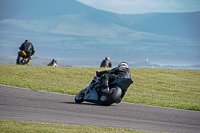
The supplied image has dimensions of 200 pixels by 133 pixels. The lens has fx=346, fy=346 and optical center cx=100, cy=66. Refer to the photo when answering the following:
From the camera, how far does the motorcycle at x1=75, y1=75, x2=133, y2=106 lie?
38.1 ft

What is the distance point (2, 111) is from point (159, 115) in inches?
183

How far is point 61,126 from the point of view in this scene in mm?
7676

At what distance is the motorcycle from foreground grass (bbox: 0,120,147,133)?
3.78 meters

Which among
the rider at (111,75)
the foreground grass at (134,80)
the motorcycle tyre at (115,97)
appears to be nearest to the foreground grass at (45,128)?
the motorcycle tyre at (115,97)

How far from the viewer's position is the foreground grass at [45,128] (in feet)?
23.0

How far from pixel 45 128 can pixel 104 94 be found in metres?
4.73

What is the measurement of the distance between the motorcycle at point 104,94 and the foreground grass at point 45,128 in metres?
3.78

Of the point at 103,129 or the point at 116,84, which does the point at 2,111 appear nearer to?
the point at 103,129

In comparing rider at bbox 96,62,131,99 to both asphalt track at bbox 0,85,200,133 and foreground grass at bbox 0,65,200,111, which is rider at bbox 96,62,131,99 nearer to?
asphalt track at bbox 0,85,200,133

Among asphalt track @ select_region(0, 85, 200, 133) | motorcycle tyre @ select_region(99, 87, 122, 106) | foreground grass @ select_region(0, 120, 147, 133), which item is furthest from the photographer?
motorcycle tyre @ select_region(99, 87, 122, 106)

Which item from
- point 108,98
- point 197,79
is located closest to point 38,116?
point 108,98

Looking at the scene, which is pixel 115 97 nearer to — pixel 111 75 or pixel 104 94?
pixel 104 94

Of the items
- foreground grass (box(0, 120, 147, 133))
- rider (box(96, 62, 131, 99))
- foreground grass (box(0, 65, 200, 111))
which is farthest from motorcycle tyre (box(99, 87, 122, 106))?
foreground grass (box(0, 65, 200, 111))

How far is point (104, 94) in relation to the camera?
11836 mm
